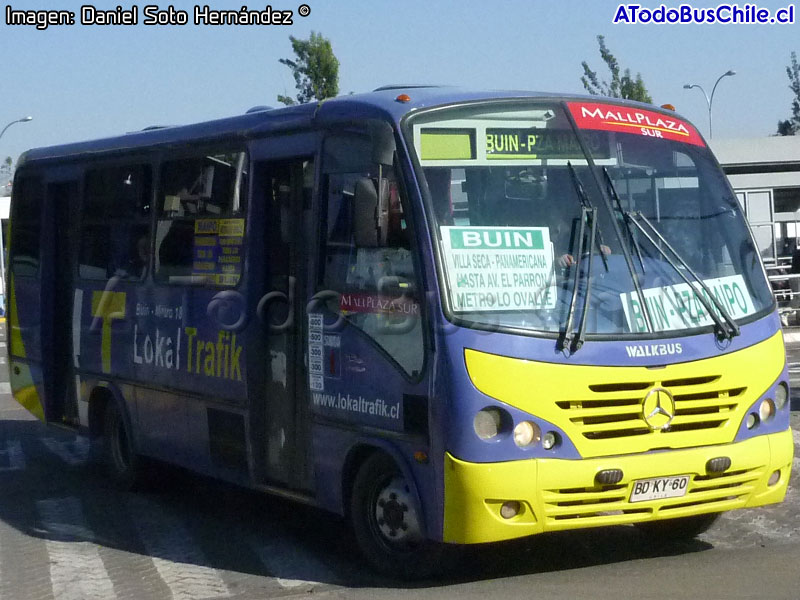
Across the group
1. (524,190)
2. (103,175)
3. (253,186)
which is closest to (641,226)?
(524,190)

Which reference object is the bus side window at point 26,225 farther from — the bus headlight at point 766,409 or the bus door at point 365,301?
the bus headlight at point 766,409

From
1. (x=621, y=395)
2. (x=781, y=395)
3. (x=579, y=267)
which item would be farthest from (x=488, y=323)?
(x=781, y=395)

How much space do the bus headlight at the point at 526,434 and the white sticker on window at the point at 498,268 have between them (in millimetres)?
610

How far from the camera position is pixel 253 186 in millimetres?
8539

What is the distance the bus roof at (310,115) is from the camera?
7.21 meters

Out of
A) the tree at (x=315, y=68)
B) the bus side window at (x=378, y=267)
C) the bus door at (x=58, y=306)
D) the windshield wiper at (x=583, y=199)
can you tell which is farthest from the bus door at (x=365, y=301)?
the tree at (x=315, y=68)

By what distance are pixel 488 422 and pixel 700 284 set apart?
61.9 inches

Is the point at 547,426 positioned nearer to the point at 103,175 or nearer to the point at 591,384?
the point at 591,384

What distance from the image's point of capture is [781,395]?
7.36 m

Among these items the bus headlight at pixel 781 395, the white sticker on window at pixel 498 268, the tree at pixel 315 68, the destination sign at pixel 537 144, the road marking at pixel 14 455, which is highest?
the tree at pixel 315 68

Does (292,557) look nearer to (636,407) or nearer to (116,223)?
(636,407)

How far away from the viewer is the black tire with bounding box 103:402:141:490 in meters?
10.6

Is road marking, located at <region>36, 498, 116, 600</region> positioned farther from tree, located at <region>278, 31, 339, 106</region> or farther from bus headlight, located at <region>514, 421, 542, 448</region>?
tree, located at <region>278, 31, 339, 106</region>

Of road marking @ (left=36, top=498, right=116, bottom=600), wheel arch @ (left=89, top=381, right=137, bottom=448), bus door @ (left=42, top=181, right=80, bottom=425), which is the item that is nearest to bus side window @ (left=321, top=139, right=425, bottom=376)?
road marking @ (left=36, top=498, right=116, bottom=600)
